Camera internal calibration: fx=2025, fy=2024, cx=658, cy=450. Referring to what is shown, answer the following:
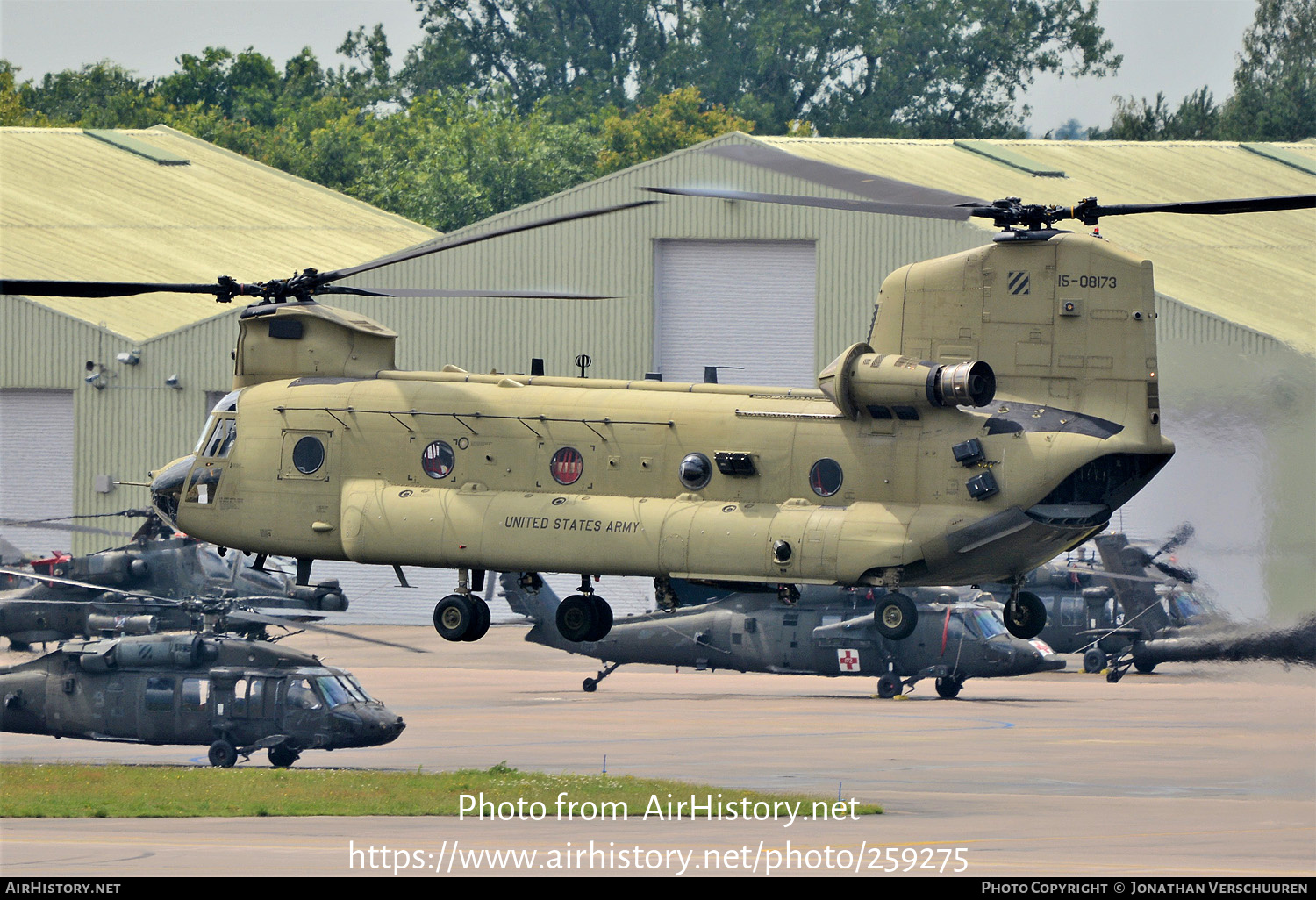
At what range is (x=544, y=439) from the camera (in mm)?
30719

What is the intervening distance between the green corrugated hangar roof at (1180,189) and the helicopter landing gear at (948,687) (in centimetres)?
1412

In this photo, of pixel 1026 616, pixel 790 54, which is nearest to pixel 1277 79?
pixel 790 54

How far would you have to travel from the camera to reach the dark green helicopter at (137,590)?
56000mm

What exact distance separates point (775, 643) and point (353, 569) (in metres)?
17.9

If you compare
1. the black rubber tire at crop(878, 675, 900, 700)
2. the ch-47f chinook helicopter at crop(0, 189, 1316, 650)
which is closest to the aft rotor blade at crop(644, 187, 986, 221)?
the ch-47f chinook helicopter at crop(0, 189, 1316, 650)

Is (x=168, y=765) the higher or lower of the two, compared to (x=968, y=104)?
lower

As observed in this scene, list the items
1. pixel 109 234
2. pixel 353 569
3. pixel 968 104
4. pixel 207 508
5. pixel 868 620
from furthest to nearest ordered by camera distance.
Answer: pixel 968 104
pixel 109 234
pixel 353 569
pixel 868 620
pixel 207 508

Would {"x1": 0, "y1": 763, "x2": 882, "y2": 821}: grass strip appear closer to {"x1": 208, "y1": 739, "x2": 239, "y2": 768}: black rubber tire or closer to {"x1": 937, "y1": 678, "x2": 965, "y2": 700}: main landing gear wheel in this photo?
{"x1": 208, "y1": 739, "x2": 239, "y2": 768}: black rubber tire

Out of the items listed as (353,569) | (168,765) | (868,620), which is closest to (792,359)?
(868,620)

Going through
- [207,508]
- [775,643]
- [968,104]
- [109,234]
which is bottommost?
[775,643]

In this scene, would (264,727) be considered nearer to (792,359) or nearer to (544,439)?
(792,359)

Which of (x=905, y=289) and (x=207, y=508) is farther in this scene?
(x=207, y=508)

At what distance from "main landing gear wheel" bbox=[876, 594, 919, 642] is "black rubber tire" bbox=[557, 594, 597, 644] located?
500cm

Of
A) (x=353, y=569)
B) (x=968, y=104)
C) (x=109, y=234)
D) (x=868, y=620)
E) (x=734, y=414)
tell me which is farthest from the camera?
(x=968, y=104)
